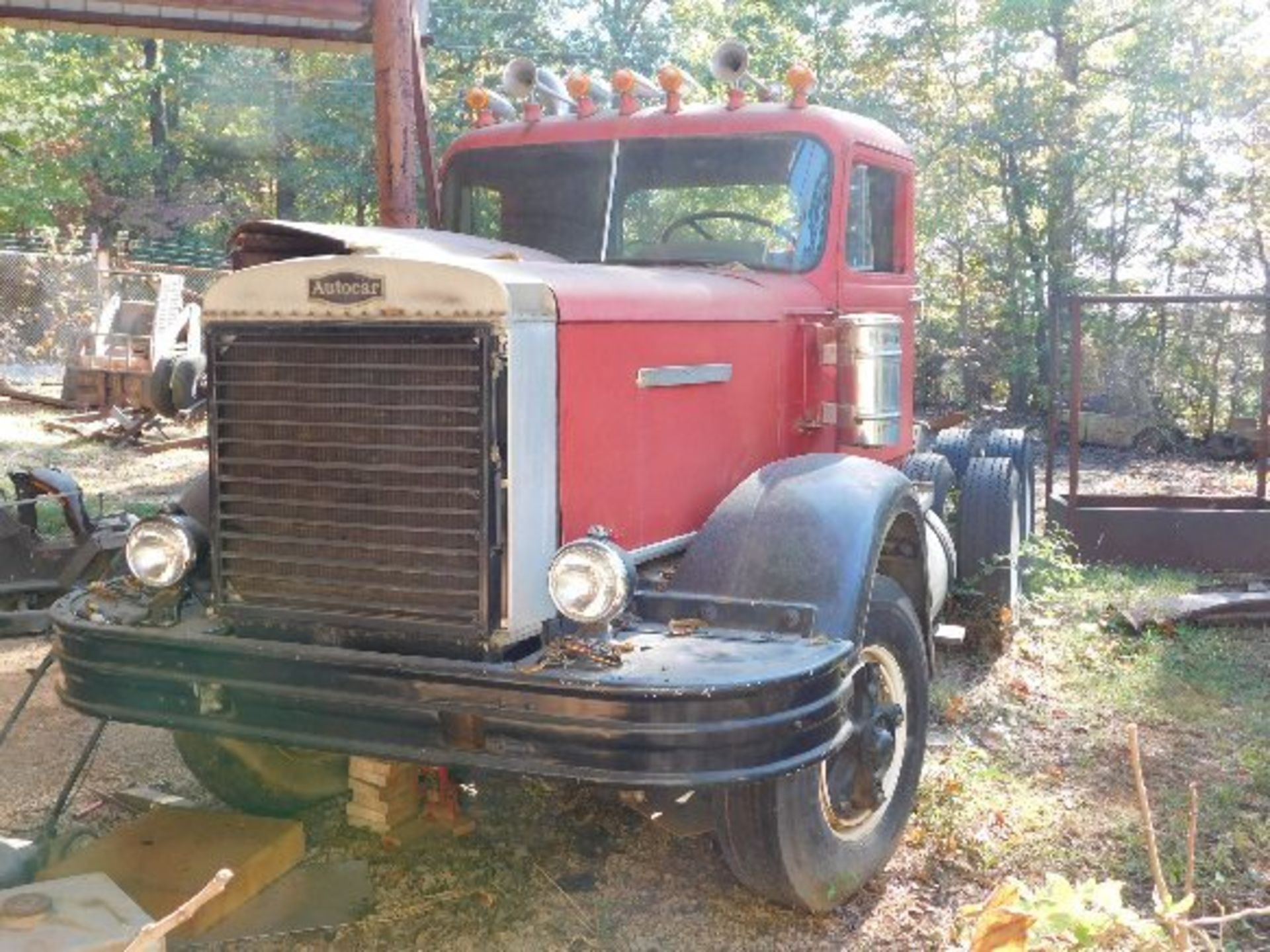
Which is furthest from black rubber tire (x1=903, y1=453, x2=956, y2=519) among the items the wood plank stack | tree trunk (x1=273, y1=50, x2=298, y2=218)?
tree trunk (x1=273, y1=50, x2=298, y2=218)

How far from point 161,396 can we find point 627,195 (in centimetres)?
196

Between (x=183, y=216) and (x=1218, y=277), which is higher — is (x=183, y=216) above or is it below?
above

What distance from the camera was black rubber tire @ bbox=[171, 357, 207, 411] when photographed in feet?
16.4

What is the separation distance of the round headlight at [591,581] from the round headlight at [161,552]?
1.14 m

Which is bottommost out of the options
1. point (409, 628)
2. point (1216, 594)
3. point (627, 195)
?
point (1216, 594)

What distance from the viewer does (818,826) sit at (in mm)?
3684

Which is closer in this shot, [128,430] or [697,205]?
[697,205]

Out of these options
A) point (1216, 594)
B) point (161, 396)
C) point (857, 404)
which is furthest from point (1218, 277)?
point (161, 396)

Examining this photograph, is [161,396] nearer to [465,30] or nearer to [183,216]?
[465,30]

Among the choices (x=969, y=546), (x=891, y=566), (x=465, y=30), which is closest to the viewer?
(x=891, y=566)

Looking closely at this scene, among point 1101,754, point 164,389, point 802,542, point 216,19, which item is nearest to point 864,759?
point 802,542

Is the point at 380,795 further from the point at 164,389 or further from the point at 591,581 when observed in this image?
the point at 164,389

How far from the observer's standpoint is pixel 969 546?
6.64 m

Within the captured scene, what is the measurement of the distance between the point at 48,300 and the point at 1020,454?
16477 millimetres
